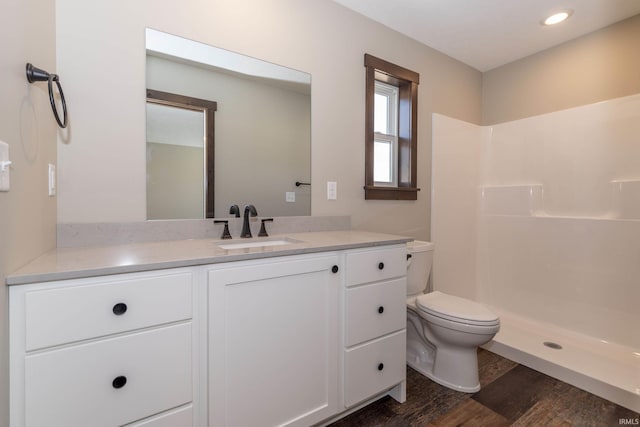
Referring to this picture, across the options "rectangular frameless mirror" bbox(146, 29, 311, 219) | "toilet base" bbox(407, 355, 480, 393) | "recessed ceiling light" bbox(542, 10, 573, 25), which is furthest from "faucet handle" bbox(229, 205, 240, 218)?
"recessed ceiling light" bbox(542, 10, 573, 25)

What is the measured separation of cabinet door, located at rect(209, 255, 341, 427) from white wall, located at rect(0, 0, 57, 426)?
503 mm

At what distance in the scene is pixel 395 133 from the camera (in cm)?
236

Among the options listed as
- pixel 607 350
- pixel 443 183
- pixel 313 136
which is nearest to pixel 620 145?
pixel 443 183

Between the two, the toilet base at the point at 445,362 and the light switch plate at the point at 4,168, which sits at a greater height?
the light switch plate at the point at 4,168

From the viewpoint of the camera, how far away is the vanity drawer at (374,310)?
Result: 1.37 meters

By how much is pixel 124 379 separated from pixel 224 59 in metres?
1.48

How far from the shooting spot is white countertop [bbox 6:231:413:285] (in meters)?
0.78

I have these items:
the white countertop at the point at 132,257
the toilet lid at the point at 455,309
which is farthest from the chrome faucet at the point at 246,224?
the toilet lid at the point at 455,309

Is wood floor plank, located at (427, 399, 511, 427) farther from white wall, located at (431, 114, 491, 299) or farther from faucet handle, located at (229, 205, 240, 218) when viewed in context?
faucet handle, located at (229, 205, 240, 218)

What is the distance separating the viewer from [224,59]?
5.11 feet

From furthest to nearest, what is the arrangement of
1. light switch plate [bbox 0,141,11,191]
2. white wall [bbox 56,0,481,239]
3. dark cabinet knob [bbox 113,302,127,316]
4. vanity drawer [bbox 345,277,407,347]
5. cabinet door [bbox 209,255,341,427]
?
vanity drawer [bbox 345,277,407,347], white wall [bbox 56,0,481,239], cabinet door [bbox 209,255,341,427], dark cabinet knob [bbox 113,302,127,316], light switch plate [bbox 0,141,11,191]

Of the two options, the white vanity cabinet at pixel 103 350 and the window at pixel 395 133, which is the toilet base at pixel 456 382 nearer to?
the window at pixel 395 133

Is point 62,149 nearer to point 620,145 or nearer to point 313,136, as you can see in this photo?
point 313,136

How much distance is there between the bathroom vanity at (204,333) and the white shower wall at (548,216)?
1.36 metres
